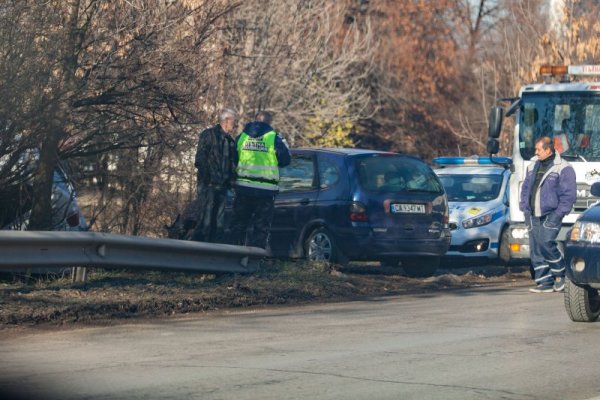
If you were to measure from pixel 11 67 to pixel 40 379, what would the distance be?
15.5ft

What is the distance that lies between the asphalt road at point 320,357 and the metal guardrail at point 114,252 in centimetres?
92

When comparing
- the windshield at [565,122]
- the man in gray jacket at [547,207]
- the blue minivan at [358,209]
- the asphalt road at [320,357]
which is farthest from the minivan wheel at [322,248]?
the windshield at [565,122]

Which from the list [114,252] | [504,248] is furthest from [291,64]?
[114,252]

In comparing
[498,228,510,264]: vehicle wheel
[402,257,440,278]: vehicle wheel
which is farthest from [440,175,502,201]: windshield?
[402,257,440,278]: vehicle wheel

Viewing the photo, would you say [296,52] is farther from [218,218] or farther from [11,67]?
[11,67]

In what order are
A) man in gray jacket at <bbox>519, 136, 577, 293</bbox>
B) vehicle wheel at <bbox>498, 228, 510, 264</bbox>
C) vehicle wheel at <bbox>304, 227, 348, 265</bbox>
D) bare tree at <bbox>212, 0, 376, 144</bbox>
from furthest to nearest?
bare tree at <bbox>212, 0, 376, 144</bbox>, vehicle wheel at <bbox>498, 228, 510, 264</bbox>, vehicle wheel at <bbox>304, 227, 348, 265</bbox>, man in gray jacket at <bbox>519, 136, 577, 293</bbox>

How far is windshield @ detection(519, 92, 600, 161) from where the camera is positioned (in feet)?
55.5

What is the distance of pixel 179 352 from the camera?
8836 millimetres

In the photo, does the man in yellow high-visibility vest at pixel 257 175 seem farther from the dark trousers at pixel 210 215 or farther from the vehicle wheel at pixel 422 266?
the vehicle wheel at pixel 422 266

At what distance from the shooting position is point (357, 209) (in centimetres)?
1504

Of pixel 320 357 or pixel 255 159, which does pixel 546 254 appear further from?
pixel 320 357

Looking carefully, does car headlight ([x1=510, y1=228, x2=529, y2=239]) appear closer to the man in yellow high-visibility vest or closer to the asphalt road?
the man in yellow high-visibility vest

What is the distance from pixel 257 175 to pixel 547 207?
3359 mm

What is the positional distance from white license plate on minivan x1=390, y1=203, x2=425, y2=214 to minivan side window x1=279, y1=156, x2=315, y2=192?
1.09m
